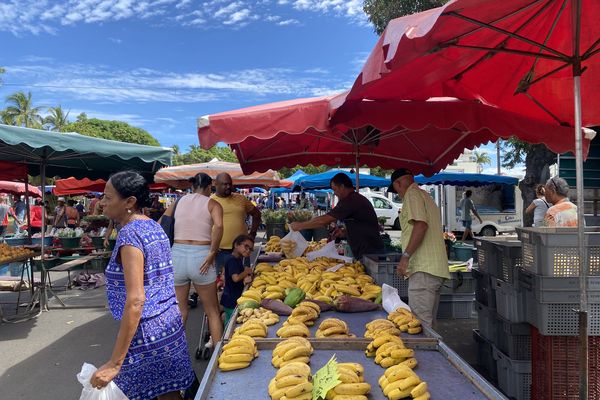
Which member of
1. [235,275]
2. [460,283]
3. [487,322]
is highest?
[235,275]

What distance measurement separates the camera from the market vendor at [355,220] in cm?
483

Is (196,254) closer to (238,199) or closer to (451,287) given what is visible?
(238,199)

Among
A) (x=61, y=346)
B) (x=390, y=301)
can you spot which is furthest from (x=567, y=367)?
(x=61, y=346)

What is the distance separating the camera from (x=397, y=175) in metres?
4.04

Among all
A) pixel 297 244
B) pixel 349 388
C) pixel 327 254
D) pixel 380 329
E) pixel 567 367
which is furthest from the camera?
pixel 297 244

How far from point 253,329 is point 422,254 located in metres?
1.90

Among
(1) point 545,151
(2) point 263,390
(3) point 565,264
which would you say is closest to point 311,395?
(2) point 263,390

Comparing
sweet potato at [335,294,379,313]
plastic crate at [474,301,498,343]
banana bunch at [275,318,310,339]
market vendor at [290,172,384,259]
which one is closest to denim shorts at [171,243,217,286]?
market vendor at [290,172,384,259]

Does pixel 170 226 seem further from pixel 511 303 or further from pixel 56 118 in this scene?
pixel 56 118

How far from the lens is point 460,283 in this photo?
554cm

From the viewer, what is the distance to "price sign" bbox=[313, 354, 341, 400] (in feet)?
5.86

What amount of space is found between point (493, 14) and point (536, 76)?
1.68 m

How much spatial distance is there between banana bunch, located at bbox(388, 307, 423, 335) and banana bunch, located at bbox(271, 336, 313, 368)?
2.22 feet

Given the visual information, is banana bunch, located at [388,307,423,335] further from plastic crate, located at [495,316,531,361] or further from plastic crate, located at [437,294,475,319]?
plastic crate, located at [437,294,475,319]
